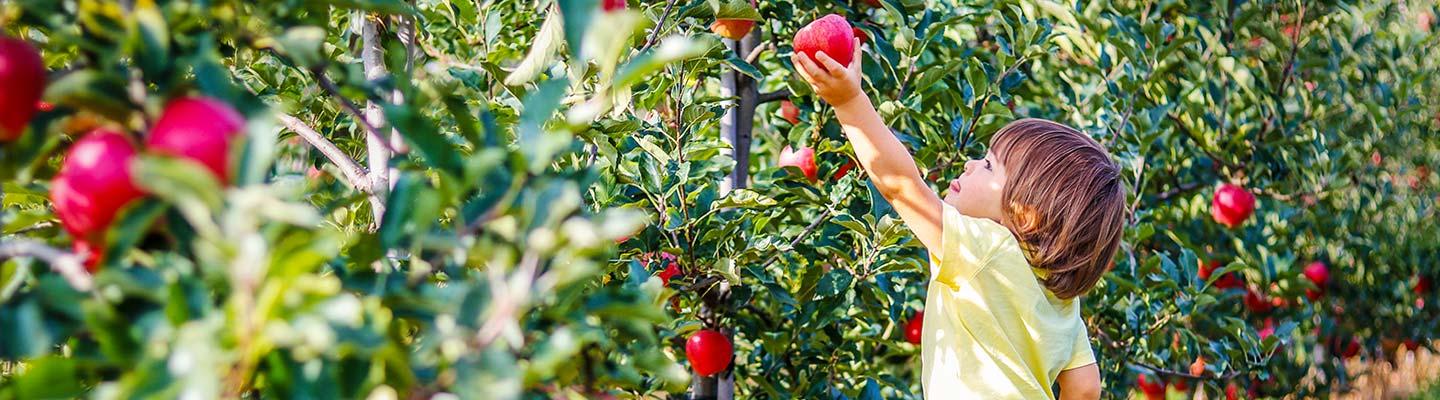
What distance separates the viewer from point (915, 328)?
1973 millimetres

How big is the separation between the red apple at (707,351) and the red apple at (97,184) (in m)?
1.10

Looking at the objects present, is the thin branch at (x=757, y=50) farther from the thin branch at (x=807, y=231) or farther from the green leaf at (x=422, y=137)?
the green leaf at (x=422, y=137)

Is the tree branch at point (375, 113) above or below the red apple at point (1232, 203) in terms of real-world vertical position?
above

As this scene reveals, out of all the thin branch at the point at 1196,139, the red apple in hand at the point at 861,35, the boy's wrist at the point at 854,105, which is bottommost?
the thin branch at the point at 1196,139

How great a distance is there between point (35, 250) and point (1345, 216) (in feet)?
10.7

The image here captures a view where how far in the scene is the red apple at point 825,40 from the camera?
1276mm

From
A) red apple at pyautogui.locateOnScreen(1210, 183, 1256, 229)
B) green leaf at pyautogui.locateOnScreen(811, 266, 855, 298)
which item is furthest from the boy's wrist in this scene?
red apple at pyautogui.locateOnScreen(1210, 183, 1256, 229)

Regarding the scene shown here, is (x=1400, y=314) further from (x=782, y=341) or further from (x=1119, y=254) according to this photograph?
(x=782, y=341)

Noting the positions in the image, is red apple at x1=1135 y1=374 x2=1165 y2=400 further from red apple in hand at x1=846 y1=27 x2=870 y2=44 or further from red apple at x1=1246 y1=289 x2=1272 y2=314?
red apple in hand at x1=846 y1=27 x2=870 y2=44

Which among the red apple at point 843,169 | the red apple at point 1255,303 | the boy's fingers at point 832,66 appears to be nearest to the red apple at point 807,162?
the red apple at point 843,169

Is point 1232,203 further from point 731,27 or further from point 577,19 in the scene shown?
point 577,19

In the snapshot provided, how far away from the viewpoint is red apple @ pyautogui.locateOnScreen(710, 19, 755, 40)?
1481 mm

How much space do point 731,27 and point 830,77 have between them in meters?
0.28

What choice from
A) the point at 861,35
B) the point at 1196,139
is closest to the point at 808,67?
the point at 861,35
